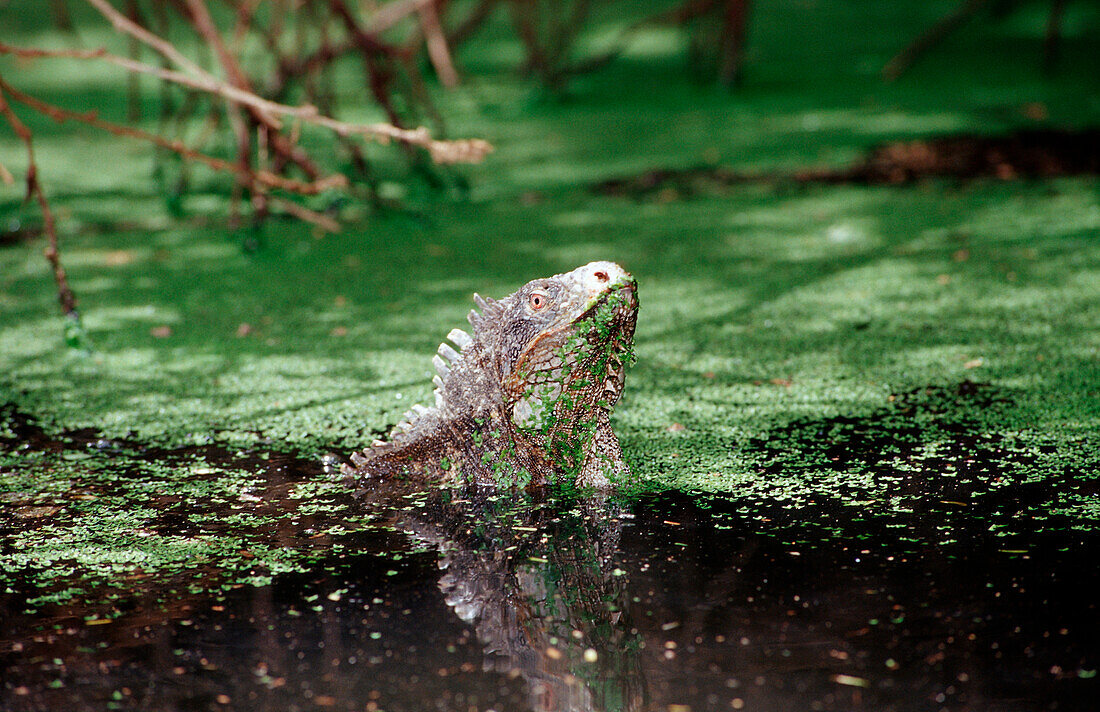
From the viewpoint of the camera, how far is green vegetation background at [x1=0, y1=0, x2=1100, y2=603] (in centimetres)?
334

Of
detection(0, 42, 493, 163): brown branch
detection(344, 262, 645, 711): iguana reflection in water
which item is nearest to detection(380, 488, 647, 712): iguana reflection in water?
detection(344, 262, 645, 711): iguana reflection in water

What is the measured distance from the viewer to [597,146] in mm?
7320

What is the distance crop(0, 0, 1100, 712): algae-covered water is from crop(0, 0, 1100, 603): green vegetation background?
0.02 meters

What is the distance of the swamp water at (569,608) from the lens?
79.6 inches

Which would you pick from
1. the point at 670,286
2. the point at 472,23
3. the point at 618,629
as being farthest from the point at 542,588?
the point at 472,23

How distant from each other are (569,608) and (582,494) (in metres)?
0.59

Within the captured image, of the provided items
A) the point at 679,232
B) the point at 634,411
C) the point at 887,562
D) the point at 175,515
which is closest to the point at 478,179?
the point at 679,232

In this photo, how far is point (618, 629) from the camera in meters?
2.25

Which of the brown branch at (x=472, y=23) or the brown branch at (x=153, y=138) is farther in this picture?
the brown branch at (x=472, y=23)

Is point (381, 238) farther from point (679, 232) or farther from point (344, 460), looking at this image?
point (344, 460)

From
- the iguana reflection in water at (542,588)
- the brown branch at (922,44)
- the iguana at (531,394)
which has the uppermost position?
the brown branch at (922,44)

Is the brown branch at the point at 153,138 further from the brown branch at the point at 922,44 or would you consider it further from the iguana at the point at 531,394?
the brown branch at the point at 922,44

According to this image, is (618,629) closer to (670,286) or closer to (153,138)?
(153,138)

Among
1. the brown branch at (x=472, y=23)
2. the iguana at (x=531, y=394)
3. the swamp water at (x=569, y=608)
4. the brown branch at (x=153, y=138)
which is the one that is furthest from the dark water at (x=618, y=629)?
the brown branch at (x=472, y=23)
